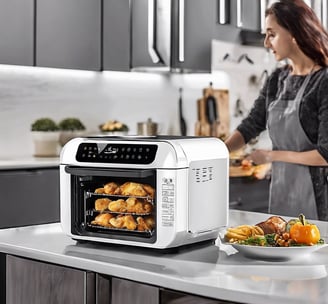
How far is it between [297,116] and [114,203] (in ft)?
6.77

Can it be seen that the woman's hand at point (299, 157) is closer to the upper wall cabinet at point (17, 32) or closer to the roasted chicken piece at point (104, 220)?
the upper wall cabinet at point (17, 32)

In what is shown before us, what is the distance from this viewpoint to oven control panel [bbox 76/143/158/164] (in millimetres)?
1898

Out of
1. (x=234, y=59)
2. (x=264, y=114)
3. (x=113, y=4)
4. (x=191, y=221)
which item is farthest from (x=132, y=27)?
(x=191, y=221)

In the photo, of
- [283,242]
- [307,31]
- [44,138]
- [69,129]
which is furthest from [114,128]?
[283,242]

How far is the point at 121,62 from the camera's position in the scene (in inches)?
183

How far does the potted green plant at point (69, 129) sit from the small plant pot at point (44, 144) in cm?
9

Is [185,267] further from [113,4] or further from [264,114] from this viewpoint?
[113,4]

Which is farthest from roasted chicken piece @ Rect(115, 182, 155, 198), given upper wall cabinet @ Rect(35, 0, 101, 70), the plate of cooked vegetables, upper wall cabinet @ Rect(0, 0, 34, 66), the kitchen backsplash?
the kitchen backsplash

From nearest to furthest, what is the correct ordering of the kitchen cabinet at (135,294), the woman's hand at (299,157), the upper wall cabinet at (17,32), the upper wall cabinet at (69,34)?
the kitchen cabinet at (135,294), the woman's hand at (299,157), the upper wall cabinet at (17,32), the upper wall cabinet at (69,34)

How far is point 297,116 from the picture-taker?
3793mm

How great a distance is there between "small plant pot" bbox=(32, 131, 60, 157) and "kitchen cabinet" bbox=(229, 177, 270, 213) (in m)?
1.16

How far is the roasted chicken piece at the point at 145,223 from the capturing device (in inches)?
74.6

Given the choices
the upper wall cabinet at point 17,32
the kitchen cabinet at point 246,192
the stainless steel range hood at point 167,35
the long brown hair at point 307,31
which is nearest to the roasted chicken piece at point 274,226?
the long brown hair at point 307,31

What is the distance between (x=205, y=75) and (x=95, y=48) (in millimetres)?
1196
